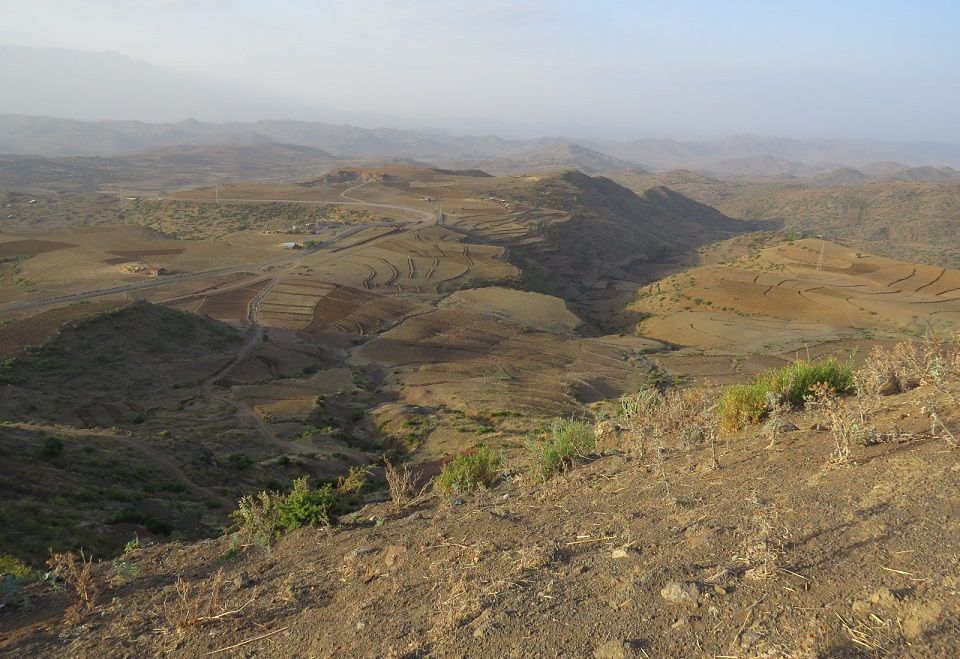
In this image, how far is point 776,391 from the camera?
8625mm

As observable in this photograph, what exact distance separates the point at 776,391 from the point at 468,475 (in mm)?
5077

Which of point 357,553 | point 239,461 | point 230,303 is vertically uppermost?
point 357,553

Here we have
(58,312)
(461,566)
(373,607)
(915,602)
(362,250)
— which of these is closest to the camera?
(915,602)

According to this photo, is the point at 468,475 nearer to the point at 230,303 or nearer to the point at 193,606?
the point at 193,606

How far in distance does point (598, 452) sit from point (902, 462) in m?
4.03

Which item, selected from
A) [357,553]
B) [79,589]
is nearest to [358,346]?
[357,553]

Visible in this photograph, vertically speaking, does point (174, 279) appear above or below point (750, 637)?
below

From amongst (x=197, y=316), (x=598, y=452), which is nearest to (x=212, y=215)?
(x=197, y=316)

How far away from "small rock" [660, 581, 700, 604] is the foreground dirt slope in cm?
1

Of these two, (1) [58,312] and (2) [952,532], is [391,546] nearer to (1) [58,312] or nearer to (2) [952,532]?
(2) [952,532]

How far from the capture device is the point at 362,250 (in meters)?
52.4

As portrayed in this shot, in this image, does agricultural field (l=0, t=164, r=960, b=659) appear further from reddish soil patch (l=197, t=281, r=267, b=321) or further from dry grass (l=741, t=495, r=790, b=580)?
dry grass (l=741, t=495, r=790, b=580)

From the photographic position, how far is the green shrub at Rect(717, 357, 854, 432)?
8484 millimetres

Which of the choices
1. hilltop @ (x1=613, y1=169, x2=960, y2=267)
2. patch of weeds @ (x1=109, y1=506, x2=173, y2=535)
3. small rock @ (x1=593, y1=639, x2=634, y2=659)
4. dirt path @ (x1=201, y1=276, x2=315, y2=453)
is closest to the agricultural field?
patch of weeds @ (x1=109, y1=506, x2=173, y2=535)
